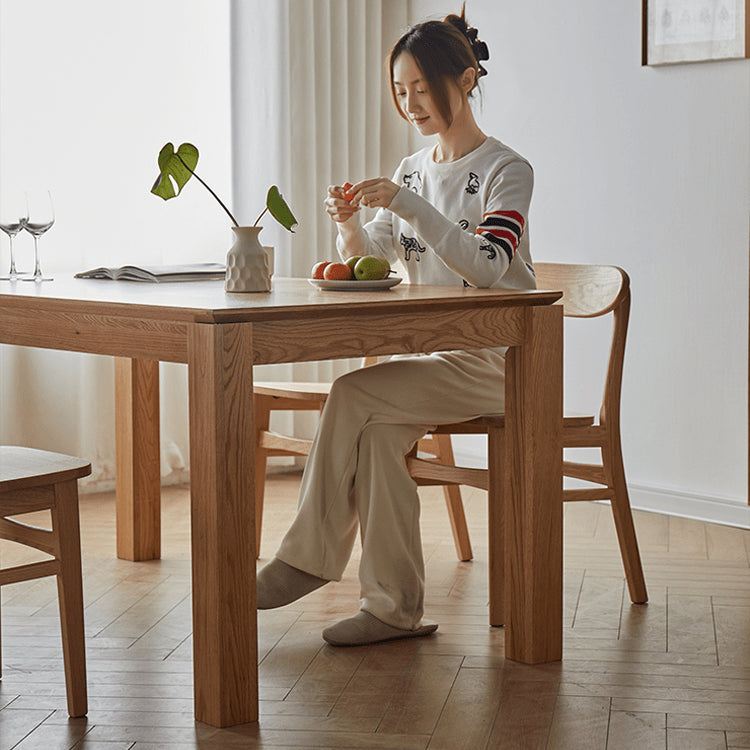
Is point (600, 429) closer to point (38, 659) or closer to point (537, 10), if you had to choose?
point (38, 659)

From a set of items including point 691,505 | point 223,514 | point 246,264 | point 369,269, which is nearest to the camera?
point 223,514

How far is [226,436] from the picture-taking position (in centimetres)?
205

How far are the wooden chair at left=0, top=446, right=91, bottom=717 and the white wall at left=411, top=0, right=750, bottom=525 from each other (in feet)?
7.10

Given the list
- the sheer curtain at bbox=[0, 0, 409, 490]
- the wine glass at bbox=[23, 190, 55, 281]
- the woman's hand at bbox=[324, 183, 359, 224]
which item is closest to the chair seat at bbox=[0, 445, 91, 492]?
the wine glass at bbox=[23, 190, 55, 281]

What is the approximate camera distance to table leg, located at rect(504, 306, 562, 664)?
2.42 metres

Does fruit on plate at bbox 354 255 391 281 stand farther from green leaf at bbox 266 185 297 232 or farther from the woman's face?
the woman's face

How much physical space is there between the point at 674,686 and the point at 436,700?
1.47 feet

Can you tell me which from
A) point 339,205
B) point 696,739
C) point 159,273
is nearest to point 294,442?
point 159,273

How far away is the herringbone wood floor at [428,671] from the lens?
211 cm

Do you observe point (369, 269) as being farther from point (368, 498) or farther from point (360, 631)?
point (360, 631)

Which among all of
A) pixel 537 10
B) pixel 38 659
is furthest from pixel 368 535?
pixel 537 10

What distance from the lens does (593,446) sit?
9.27 feet

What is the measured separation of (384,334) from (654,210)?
188 cm

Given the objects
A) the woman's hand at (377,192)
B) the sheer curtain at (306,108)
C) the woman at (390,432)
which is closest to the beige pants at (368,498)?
the woman at (390,432)
